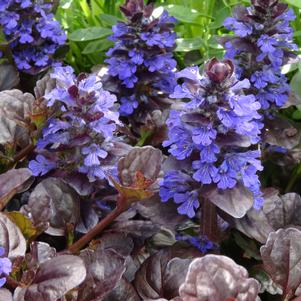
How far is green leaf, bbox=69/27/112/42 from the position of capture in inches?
77.9

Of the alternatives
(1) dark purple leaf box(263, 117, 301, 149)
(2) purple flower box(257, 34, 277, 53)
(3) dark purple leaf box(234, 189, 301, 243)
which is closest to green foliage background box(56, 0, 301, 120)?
(1) dark purple leaf box(263, 117, 301, 149)

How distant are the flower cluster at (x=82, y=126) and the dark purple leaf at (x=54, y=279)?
26 centimetres

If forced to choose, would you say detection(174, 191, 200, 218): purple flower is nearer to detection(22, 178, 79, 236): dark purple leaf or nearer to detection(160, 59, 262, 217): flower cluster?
detection(160, 59, 262, 217): flower cluster

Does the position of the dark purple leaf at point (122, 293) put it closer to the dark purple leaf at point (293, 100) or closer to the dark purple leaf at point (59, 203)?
the dark purple leaf at point (59, 203)

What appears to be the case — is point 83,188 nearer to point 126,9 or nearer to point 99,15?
point 126,9

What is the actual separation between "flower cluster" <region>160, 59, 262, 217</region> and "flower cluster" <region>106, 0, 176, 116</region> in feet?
1.47

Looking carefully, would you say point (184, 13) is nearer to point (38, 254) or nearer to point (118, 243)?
point (118, 243)

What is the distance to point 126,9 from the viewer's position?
160 cm

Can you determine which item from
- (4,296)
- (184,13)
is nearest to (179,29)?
(184,13)

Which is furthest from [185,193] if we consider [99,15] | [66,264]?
[99,15]

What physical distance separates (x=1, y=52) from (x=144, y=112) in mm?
453

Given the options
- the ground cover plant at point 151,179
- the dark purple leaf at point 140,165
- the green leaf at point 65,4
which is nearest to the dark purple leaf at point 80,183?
the ground cover plant at point 151,179

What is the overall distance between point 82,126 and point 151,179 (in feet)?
0.59

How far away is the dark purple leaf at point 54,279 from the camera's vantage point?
0.93 metres
